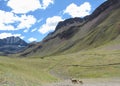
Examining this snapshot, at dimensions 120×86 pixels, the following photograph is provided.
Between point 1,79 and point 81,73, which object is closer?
point 1,79

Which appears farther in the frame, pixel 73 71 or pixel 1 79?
pixel 73 71

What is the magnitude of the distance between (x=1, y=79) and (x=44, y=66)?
135 m

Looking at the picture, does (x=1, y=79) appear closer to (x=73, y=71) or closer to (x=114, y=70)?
(x=114, y=70)

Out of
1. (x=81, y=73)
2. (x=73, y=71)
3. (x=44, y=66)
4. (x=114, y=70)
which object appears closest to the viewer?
(x=114, y=70)

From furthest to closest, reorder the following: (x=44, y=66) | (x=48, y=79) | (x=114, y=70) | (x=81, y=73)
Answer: (x=44, y=66)
(x=81, y=73)
(x=114, y=70)
(x=48, y=79)

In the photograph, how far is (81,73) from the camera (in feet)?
425

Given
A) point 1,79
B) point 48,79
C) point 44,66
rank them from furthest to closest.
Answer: point 44,66 < point 48,79 < point 1,79

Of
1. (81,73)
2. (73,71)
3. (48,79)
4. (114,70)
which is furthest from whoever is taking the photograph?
(73,71)

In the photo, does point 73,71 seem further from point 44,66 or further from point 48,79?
point 48,79

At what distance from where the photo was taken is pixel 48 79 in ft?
234

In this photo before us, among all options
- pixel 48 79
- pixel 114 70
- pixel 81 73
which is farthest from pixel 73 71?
pixel 48 79

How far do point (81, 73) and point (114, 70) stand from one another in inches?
590

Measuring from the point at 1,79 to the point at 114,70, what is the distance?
281 ft

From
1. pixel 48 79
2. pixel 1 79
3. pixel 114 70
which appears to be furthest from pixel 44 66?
pixel 1 79
